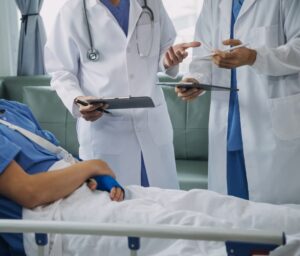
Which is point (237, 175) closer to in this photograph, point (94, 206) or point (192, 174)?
point (94, 206)

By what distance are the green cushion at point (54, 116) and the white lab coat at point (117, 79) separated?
101cm

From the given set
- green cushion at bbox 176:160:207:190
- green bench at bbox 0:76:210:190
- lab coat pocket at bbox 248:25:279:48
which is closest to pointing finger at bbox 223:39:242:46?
lab coat pocket at bbox 248:25:279:48

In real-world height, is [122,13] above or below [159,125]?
above

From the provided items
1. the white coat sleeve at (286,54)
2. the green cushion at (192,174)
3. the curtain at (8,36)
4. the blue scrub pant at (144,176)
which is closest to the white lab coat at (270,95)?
the white coat sleeve at (286,54)

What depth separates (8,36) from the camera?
3170 mm

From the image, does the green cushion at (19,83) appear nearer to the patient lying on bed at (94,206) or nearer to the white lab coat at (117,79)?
the white lab coat at (117,79)

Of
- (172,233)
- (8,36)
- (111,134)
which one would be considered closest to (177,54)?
(111,134)

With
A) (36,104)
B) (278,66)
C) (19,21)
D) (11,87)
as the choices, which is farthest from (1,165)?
(19,21)

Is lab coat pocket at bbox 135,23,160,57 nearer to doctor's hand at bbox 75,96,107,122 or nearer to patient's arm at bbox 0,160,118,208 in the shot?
doctor's hand at bbox 75,96,107,122

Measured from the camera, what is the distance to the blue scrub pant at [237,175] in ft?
5.47

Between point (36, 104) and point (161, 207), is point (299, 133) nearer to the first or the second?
point (161, 207)

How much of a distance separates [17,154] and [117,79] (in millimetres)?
581

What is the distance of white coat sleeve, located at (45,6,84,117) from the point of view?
5.61ft

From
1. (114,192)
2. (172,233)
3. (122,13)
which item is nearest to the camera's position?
(172,233)
